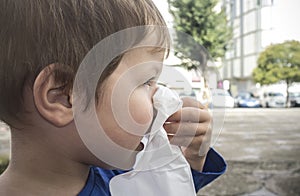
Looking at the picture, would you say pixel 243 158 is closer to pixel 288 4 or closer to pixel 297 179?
pixel 297 179

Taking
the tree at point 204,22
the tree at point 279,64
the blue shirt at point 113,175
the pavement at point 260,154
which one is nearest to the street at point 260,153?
the pavement at point 260,154

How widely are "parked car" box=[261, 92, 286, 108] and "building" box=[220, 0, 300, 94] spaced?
12cm

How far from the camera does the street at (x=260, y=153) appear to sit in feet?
5.96

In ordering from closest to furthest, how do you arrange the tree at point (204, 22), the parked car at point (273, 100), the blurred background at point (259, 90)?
the tree at point (204, 22) < the blurred background at point (259, 90) < the parked car at point (273, 100)

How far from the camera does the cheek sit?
327 millimetres

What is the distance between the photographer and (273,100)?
240 cm

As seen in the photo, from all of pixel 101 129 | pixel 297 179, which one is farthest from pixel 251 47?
pixel 101 129

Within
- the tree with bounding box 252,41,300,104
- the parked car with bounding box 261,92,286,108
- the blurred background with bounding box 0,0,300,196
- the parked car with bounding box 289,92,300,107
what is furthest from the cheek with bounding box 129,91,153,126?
the parked car with bounding box 261,92,286,108

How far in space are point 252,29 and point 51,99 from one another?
7.05ft

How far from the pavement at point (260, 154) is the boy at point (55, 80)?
56.8 inches

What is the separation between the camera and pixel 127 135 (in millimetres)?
335

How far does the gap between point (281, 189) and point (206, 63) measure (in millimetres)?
1633

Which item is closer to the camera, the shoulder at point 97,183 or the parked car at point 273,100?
the shoulder at point 97,183

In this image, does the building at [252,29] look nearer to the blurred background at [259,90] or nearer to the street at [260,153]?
the blurred background at [259,90]
